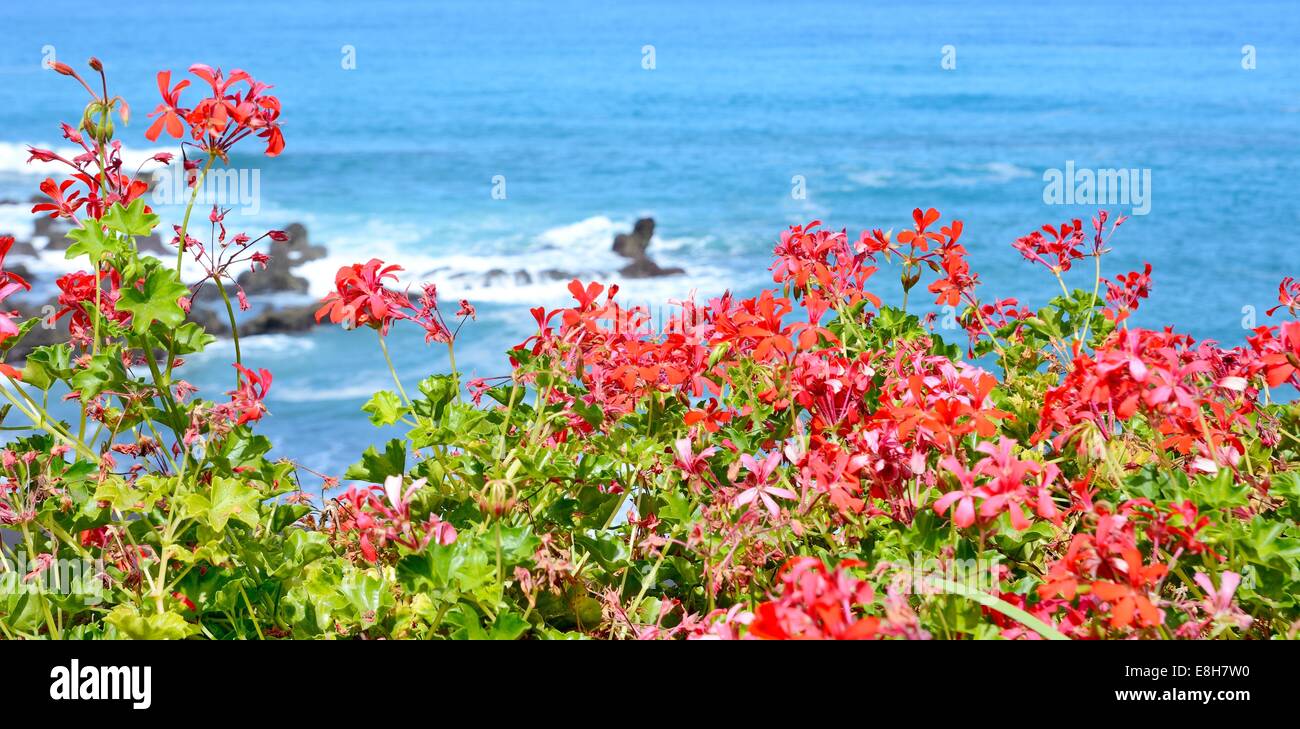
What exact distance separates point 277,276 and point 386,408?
931 centimetres

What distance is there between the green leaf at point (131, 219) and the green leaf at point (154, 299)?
0.06 m

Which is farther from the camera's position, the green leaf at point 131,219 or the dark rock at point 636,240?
the dark rock at point 636,240

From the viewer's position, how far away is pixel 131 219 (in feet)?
5.74

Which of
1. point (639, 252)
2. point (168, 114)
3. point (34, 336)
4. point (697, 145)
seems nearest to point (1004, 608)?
point (168, 114)

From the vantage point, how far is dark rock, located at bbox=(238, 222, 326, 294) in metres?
10.4

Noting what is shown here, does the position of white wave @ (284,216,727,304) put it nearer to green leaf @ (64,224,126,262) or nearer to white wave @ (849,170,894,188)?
white wave @ (849,170,894,188)

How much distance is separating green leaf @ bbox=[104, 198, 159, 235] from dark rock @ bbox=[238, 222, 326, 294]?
26.9 ft

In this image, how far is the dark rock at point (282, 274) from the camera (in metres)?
10.4

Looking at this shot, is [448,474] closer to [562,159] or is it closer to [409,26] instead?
[562,159]

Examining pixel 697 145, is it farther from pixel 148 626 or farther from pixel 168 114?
pixel 148 626

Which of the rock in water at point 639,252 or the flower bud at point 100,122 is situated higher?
the flower bud at point 100,122

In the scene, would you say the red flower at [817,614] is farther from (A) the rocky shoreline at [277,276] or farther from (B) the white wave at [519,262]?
(B) the white wave at [519,262]

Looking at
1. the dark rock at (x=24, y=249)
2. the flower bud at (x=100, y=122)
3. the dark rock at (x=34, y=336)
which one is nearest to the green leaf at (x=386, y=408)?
the flower bud at (x=100, y=122)
